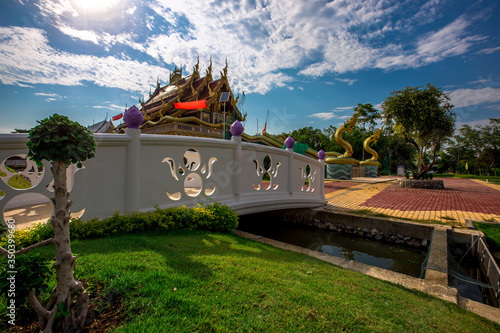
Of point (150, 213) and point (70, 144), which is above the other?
point (70, 144)

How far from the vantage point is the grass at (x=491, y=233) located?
160 inches

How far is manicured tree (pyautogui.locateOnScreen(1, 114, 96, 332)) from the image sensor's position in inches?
51.3

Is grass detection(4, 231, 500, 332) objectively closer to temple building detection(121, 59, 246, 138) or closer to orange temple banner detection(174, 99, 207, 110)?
temple building detection(121, 59, 246, 138)

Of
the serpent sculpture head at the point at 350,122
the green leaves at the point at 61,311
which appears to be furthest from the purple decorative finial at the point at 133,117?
the serpent sculpture head at the point at 350,122

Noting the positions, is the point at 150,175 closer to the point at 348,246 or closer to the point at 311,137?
the point at 348,246

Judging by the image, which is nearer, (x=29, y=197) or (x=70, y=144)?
(x=70, y=144)

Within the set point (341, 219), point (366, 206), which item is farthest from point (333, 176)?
point (341, 219)

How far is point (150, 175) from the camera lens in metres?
3.45

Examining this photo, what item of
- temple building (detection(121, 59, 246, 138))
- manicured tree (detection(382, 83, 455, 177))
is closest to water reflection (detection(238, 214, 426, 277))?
manicured tree (detection(382, 83, 455, 177))

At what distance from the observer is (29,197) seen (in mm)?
4324

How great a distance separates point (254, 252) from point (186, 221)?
3.85 feet

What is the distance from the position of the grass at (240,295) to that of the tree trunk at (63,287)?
23 cm

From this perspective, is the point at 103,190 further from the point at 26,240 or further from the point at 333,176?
the point at 333,176

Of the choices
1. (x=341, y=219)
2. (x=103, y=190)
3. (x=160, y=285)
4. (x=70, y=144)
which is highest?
(x=70, y=144)
